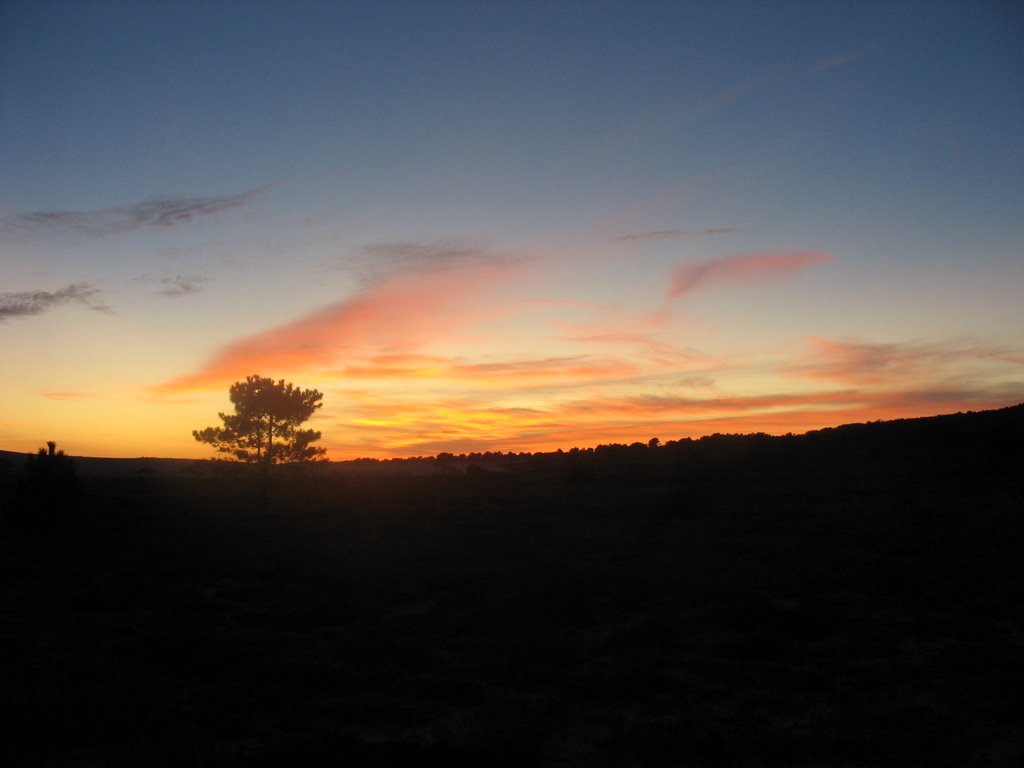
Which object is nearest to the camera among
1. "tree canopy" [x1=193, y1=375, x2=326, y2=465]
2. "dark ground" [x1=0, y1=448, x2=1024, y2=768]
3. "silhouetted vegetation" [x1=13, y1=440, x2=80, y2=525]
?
"dark ground" [x1=0, y1=448, x2=1024, y2=768]

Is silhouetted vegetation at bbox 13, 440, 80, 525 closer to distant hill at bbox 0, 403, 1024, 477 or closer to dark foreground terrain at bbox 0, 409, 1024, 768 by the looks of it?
dark foreground terrain at bbox 0, 409, 1024, 768

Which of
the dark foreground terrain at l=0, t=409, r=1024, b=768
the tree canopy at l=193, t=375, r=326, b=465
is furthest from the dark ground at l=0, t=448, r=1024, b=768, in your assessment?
the tree canopy at l=193, t=375, r=326, b=465

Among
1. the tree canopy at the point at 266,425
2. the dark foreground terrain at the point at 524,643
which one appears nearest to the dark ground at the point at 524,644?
the dark foreground terrain at the point at 524,643

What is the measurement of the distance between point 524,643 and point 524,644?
0.26 feet

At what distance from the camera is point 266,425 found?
2009 inches

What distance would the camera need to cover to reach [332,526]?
3950cm

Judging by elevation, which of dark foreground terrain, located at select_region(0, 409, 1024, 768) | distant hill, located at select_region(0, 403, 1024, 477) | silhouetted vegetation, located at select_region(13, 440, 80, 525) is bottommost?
dark foreground terrain, located at select_region(0, 409, 1024, 768)

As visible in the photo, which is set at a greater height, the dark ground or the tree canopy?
the tree canopy

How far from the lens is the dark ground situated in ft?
33.8

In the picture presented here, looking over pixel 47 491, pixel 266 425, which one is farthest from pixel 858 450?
pixel 47 491

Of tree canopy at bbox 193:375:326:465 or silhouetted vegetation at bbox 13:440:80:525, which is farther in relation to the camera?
tree canopy at bbox 193:375:326:465

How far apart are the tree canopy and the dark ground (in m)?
14.7

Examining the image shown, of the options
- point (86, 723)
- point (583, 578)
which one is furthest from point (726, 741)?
point (583, 578)

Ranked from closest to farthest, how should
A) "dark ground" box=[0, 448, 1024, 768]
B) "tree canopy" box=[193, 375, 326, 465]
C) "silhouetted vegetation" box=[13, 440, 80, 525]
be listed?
1. "dark ground" box=[0, 448, 1024, 768]
2. "silhouetted vegetation" box=[13, 440, 80, 525]
3. "tree canopy" box=[193, 375, 326, 465]
